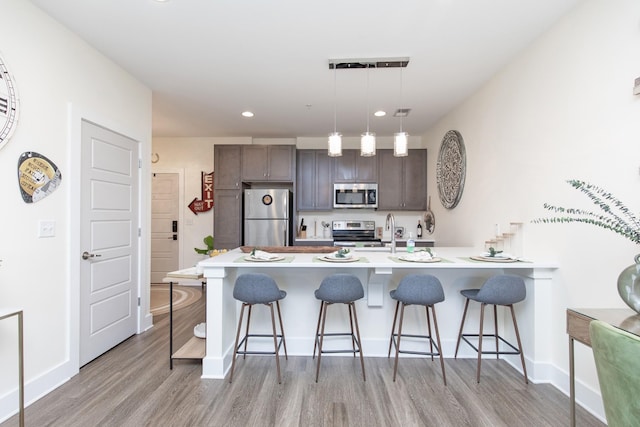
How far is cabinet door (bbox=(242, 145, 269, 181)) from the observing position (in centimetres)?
495

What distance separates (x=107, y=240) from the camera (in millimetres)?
2777

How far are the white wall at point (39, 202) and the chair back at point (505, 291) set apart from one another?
10.6ft

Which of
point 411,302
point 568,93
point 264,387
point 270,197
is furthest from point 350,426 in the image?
point 270,197

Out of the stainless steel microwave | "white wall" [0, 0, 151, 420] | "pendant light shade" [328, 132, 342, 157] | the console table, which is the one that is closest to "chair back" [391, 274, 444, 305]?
the console table

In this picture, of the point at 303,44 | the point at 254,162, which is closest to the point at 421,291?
the point at 303,44

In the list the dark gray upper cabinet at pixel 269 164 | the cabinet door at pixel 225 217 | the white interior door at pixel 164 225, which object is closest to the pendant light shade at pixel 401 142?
the dark gray upper cabinet at pixel 269 164

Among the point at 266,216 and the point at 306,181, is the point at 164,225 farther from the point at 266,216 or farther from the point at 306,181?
the point at 306,181

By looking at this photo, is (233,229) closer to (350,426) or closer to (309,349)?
(309,349)

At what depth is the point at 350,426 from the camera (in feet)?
5.89

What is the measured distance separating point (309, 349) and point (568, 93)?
2.84 meters

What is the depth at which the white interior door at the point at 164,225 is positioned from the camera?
5.42 m

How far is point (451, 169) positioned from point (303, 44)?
8.46 ft

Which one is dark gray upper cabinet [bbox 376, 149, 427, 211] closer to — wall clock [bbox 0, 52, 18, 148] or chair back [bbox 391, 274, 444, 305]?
chair back [bbox 391, 274, 444, 305]

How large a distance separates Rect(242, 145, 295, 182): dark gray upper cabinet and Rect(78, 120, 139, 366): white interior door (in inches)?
76.4
